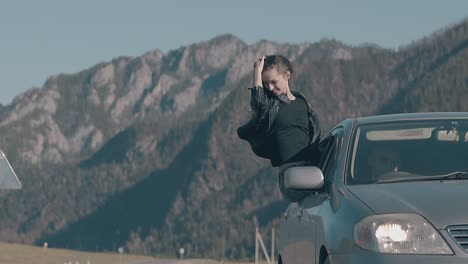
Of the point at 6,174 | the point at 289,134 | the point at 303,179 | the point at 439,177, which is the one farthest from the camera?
the point at 6,174

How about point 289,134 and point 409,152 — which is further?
point 289,134

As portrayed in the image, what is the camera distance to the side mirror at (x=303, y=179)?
7.25 m

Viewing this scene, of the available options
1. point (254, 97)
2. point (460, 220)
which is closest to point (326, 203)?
point (460, 220)

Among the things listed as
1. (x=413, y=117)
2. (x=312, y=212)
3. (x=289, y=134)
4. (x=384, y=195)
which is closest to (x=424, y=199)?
(x=384, y=195)

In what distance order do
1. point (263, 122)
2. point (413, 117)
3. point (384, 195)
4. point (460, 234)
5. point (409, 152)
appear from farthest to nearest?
point (263, 122) → point (413, 117) → point (409, 152) → point (384, 195) → point (460, 234)

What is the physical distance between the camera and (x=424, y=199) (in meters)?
6.41

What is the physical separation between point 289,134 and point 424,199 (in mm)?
2474

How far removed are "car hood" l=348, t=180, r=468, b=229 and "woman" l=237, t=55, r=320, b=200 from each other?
1844 mm

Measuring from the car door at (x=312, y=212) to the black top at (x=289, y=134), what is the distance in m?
0.21

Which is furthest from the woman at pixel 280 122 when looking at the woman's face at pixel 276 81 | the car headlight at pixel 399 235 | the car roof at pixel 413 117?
the car headlight at pixel 399 235

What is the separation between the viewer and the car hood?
242 inches

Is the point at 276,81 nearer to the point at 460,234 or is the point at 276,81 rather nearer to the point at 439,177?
the point at 439,177

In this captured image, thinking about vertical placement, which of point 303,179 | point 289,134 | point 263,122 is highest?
point 263,122

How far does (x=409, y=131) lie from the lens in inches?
307
